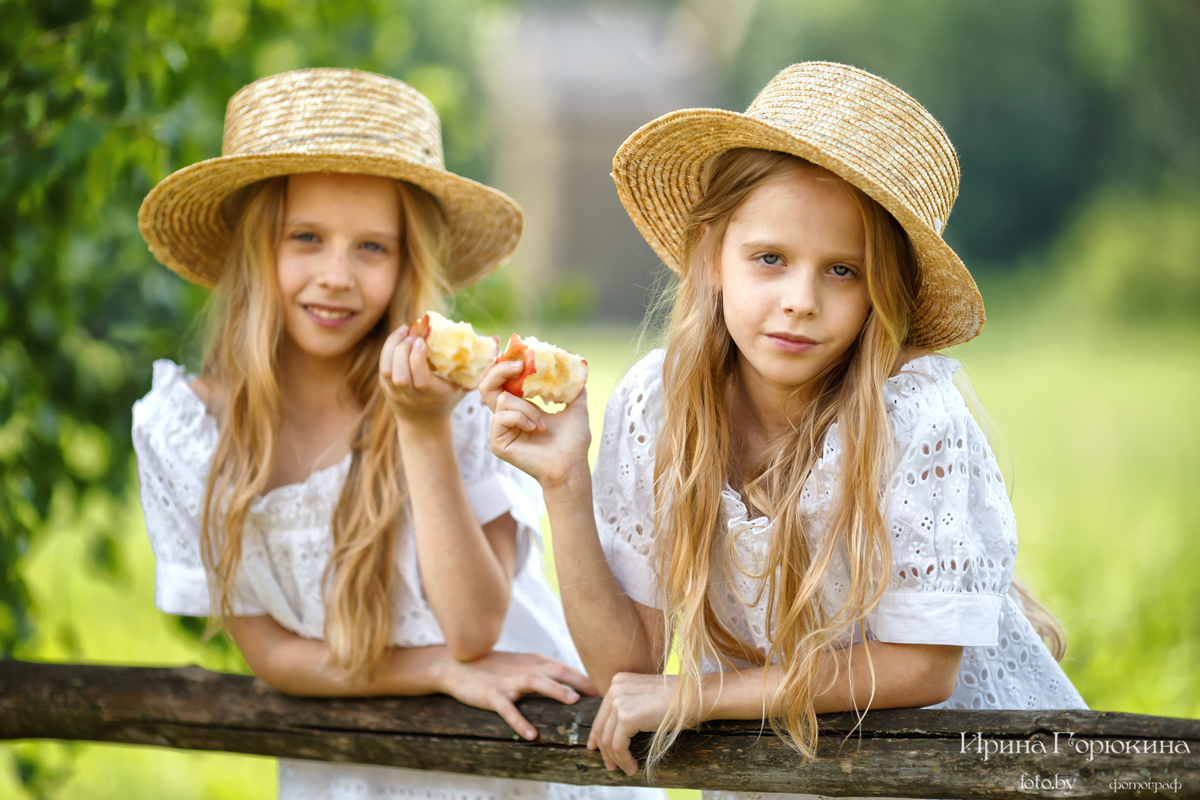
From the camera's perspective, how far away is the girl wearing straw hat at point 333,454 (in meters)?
2.35

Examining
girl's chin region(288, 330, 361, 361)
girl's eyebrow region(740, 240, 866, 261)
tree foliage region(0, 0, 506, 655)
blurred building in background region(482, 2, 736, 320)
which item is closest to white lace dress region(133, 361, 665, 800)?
girl's chin region(288, 330, 361, 361)

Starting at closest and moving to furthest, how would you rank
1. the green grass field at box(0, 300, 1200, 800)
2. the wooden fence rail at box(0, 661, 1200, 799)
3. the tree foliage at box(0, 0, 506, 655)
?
the wooden fence rail at box(0, 661, 1200, 799) < the tree foliage at box(0, 0, 506, 655) < the green grass field at box(0, 300, 1200, 800)

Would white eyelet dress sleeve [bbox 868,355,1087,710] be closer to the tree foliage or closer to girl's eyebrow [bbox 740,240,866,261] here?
girl's eyebrow [bbox 740,240,866,261]

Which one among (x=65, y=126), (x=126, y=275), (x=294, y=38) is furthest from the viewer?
(x=294, y=38)

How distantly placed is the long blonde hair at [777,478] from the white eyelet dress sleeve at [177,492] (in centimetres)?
105

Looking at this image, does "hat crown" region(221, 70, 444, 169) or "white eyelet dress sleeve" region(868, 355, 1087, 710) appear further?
"hat crown" region(221, 70, 444, 169)

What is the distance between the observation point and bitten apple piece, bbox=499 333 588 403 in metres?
2.05

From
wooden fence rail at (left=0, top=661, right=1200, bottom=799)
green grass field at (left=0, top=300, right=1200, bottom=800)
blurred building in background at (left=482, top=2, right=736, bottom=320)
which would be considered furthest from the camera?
blurred building in background at (left=482, top=2, right=736, bottom=320)

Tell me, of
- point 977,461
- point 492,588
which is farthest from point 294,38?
point 977,461

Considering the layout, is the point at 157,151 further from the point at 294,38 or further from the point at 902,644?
the point at 902,644

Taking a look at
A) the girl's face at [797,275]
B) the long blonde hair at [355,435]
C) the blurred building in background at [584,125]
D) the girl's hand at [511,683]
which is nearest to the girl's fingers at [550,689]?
the girl's hand at [511,683]

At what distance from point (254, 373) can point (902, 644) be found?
1535 millimetres

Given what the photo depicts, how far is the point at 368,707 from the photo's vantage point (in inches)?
93.2

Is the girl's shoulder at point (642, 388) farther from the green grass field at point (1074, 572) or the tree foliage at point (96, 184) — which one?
the tree foliage at point (96, 184)
